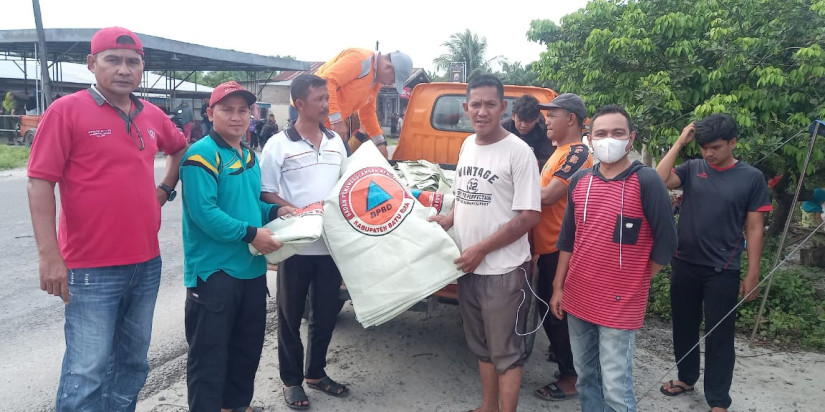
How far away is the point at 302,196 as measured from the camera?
130 inches

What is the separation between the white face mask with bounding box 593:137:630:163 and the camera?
2.72 meters

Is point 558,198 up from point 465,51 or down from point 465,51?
down

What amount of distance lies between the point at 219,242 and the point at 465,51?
45617 mm

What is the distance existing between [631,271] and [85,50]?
2378 centimetres

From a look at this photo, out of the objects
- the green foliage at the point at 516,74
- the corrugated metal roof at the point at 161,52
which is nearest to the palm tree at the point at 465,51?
the green foliage at the point at 516,74

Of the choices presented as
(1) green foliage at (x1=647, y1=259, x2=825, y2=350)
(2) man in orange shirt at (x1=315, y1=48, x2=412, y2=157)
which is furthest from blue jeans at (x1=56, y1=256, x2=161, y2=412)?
(1) green foliage at (x1=647, y1=259, x2=825, y2=350)

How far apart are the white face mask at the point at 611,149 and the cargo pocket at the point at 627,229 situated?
0.29 metres

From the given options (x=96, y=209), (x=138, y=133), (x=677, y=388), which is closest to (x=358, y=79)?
(x=138, y=133)

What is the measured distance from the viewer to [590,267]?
2811 mm

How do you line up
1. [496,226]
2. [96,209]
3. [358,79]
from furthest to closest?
[358,79]
[496,226]
[96,209]

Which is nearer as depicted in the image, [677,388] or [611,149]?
[611,149]

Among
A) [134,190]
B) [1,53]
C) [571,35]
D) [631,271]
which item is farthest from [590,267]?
[1,53]

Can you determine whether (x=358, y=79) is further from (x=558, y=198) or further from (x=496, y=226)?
(x=496, y=226)

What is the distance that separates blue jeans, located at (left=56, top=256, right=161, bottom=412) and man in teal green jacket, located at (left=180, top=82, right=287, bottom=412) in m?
0.22
